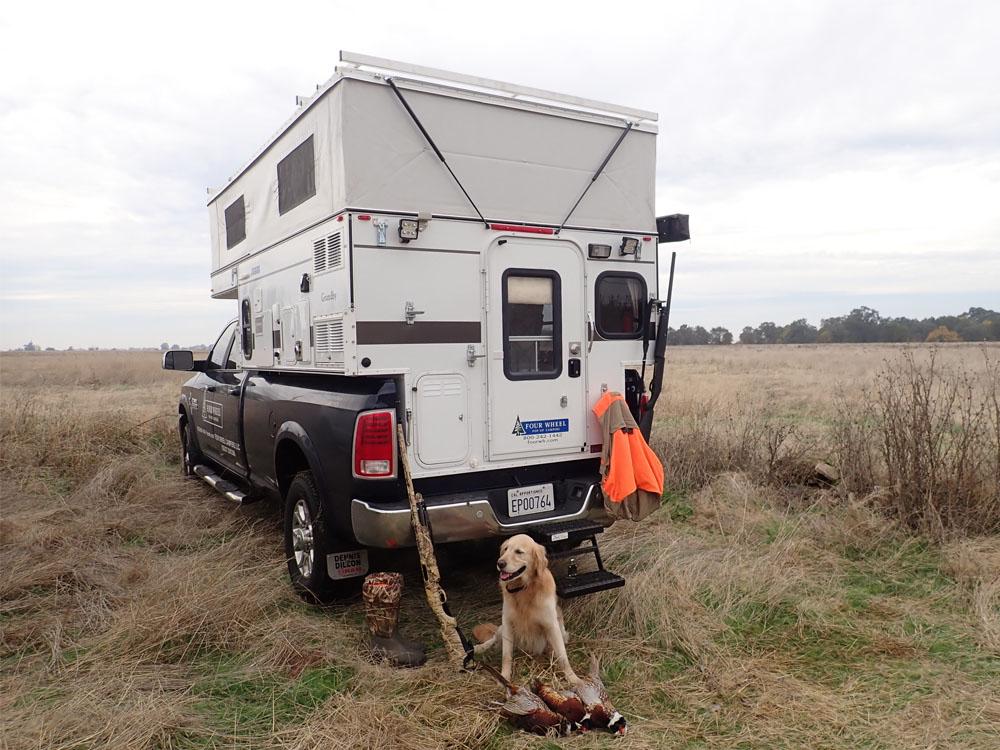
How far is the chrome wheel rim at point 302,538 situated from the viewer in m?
4.91

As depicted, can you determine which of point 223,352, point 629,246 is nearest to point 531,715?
point 629,246

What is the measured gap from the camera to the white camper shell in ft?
14.4

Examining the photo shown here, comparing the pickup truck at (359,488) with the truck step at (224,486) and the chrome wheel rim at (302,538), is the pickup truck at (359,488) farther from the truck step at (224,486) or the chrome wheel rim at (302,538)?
the truck step at (224,486)

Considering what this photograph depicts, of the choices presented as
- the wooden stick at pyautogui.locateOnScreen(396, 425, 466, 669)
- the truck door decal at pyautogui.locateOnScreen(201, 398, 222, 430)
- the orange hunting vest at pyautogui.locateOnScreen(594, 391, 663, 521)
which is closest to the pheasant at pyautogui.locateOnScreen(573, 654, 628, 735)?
the wooden stick at pyautogui.locateOnScreen(396, 425, 466, 669)

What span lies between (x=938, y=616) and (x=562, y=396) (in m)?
2.72

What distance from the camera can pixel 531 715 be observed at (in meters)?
3.42

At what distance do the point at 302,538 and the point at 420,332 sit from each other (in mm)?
1720

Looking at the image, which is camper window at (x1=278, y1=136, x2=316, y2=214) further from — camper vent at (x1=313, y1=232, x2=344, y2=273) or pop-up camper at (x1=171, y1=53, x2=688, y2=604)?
camper vent at (x1=313, y1=232, x2=344, y2=273)

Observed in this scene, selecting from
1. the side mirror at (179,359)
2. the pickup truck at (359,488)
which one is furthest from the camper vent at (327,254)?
the side mirror at (179,359)

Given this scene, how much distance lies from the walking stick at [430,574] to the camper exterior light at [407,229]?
44.5 inches

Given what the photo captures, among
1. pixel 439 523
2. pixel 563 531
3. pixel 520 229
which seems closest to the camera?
pixel 439 523

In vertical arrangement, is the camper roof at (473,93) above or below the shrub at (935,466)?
above

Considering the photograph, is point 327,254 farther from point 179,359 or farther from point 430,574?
point 179,359

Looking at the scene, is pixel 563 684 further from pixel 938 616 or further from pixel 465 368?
pixel 938 616
